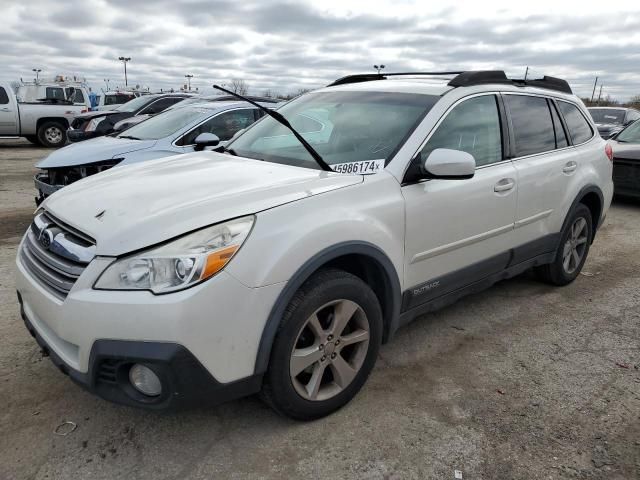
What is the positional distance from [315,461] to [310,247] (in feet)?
3.17

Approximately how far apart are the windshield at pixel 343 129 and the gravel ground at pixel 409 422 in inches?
51.9

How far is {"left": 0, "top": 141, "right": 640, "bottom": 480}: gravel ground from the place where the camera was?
2379mm

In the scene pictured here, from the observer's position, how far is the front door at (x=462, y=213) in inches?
119

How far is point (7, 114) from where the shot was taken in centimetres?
1530

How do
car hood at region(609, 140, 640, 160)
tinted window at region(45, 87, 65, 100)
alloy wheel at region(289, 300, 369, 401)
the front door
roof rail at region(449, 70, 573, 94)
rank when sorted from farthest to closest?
1. tinted window at region(45, 87, 65, 100)
2. car hood at region(609, 140, 640, 160)
3. roof rail at region(449, 70, 573, 94)
4. the front door
5. alloy wheel at region(289, 300, 369, 401)

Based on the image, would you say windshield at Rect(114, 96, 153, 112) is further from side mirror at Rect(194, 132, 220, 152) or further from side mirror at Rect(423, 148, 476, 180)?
side mirror at Rect(423, 148, 476, 180)

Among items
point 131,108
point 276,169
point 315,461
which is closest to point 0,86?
point 131,108

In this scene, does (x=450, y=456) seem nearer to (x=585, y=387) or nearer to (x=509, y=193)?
(x=585, y=387)

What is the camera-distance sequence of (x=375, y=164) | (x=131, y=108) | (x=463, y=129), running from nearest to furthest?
1. (x=375, y=164)
2. (x=463, y=129)
3. (x=131, y=108)

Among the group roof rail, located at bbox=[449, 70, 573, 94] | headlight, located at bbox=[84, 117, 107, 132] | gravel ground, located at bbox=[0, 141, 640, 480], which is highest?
roof rail, located at bbox=[449, 70, 573, 94]

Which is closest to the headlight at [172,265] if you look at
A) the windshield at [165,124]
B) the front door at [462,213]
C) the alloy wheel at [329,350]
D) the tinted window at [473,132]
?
the alloy wheel at [329,350]

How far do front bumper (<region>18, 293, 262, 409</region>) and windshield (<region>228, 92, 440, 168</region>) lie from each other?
1378 millimetres

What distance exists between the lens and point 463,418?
275 centimetres

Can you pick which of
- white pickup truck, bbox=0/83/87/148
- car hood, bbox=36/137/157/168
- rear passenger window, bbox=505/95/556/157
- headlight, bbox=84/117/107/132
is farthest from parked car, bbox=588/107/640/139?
white pickup truck, bbox=0/83/87/148
